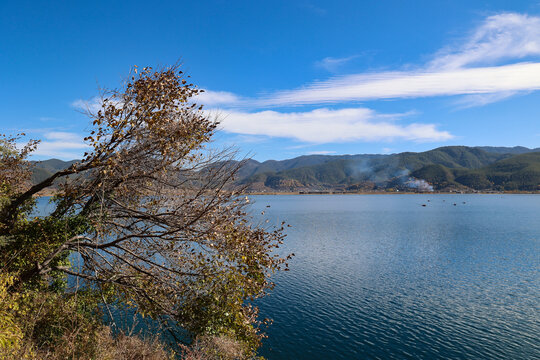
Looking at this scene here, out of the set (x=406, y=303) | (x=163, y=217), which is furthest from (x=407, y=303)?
(x=163, y=217)

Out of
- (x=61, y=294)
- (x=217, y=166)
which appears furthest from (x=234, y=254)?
(x=61, y=294)

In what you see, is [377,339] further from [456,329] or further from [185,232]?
[185,232]

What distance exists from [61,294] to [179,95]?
61.1 feet

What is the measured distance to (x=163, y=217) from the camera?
15797 millimetres

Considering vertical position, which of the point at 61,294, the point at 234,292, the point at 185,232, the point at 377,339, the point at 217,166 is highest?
the point at 217,166

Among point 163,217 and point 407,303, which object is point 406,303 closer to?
point 407,303

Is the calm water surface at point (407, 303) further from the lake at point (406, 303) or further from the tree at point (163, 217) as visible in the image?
the tree at point (163, 217)

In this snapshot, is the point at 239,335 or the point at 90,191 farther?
the point at 239,335

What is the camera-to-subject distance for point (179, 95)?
14.6 m

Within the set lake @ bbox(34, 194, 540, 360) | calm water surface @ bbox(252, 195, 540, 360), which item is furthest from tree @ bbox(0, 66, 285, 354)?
lake @ bbox(34, 194, 540, 360)

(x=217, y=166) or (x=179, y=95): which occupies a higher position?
(x=179, y=95)

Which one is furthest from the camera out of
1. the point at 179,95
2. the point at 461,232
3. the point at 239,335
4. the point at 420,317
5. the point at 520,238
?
the point at 461,232

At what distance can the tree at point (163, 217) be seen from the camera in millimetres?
14234

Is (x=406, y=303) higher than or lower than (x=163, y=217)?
lower
